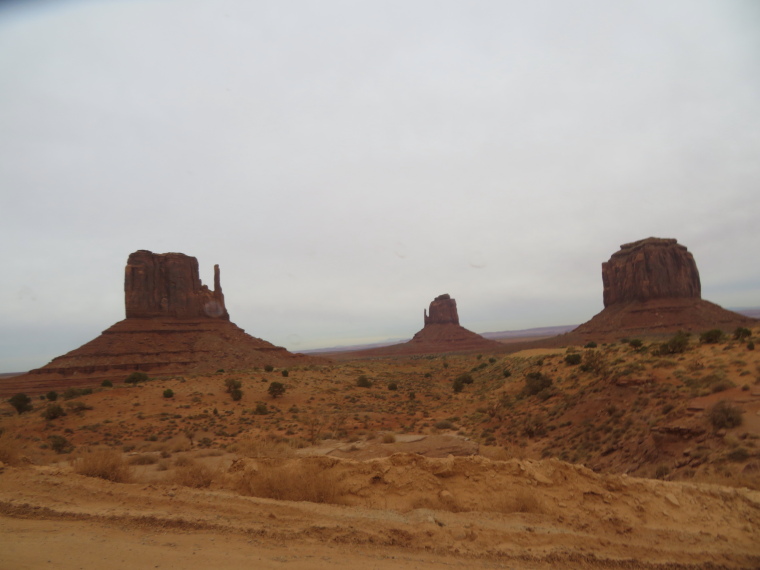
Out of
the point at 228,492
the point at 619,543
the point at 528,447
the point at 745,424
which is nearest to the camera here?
the point at 619,543

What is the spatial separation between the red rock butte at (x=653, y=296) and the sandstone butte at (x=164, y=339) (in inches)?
2323

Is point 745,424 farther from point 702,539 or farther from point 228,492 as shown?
point 228,492

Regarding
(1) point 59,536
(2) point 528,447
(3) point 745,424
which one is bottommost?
(2) point 528,447

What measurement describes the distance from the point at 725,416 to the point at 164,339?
7162 centimetres

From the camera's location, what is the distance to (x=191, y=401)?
100ft

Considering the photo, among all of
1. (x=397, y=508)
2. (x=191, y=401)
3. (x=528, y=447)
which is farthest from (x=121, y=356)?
(x=397, y=508)

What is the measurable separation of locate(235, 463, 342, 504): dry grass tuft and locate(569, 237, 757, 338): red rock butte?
71.2m

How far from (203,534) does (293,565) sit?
1646 mm

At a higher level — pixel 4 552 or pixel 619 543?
pixel 4 552

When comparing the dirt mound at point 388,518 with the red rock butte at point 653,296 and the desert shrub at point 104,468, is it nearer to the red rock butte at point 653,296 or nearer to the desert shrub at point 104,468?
the desert shrub at point 104,468

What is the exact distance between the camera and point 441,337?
13600 centimetres

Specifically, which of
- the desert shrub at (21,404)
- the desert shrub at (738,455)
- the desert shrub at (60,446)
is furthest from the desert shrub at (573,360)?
the desert shrub at (21,404)

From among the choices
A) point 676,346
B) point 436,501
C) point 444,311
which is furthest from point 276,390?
point 444,311

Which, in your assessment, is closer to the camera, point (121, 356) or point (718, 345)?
point (718, 345)
